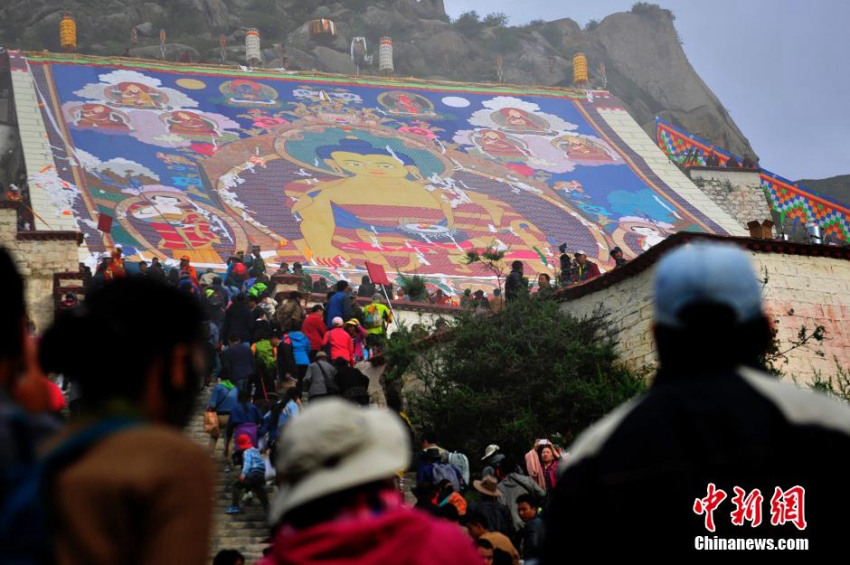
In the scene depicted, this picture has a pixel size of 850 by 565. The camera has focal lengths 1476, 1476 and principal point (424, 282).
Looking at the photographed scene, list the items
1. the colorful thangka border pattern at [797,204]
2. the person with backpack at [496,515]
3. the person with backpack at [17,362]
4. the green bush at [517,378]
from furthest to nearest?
the colorful thangka border pattern at [797,204], the green bush at [517,378], the person with backpack at [496,515], the person with backpack at [17,362]

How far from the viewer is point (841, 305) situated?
1593 centimetres

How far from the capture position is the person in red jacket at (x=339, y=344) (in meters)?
14.2

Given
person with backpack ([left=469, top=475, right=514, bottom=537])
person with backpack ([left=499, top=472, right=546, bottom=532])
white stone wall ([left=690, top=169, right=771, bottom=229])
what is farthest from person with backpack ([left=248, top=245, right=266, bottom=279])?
white stone wall ([left=690, top=169, right=771, bottom=229])

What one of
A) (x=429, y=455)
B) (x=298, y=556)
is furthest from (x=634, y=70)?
(x=298, y=556)

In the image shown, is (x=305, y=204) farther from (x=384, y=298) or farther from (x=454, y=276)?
(x=384, y=298)

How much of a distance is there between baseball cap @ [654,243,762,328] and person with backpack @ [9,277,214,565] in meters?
0.92

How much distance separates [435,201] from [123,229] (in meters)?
6.59

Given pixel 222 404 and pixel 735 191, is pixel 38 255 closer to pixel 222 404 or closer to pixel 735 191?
pixel 222 404

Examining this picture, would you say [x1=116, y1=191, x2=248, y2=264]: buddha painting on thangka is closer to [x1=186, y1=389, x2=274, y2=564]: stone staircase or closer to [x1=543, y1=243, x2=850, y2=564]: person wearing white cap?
[x1=186, y1=389, x2=274, y2=564]: stone staircase

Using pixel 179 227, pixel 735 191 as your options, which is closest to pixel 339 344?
pixel 179 227

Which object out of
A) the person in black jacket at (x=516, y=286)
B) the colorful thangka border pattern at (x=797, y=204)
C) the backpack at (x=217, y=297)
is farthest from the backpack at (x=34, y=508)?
the colorful thangka border pattern at (x=797, y=204)

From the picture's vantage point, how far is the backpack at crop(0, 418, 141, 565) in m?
2.45

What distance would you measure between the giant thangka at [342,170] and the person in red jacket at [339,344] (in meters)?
10.8

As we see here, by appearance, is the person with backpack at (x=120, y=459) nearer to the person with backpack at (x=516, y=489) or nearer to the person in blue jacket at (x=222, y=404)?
the person with backpack at (x=516, y=489)
